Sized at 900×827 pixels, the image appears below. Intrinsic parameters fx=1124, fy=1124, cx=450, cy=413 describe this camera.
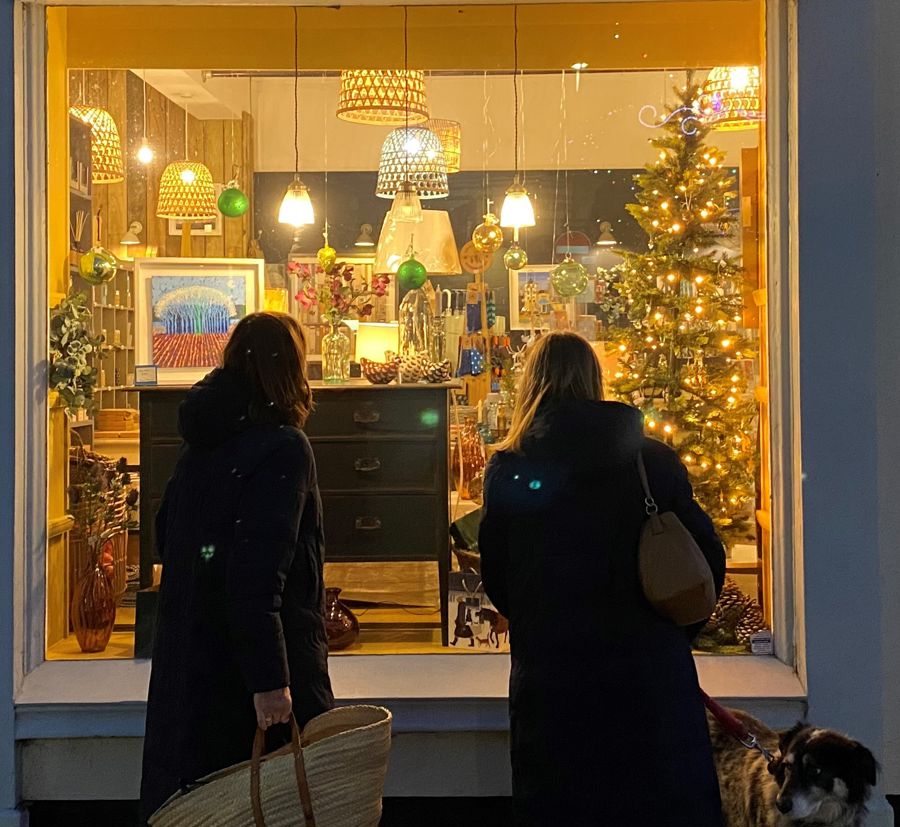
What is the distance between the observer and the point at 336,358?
16.8 ft

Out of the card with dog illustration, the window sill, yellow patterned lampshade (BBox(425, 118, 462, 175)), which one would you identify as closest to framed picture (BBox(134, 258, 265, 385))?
yellow patterned lampshade (BBox(425, 118, 462, 175))

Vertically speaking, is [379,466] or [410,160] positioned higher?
[410,160]

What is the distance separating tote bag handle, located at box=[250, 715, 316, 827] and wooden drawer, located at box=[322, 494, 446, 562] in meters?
2.14

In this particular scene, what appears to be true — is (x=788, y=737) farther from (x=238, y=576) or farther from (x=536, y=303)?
(x=536, y=303)

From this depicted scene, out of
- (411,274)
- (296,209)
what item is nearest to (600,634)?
(411,274)

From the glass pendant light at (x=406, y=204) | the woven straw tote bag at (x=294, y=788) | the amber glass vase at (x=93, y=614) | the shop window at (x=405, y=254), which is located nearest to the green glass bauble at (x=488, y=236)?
the shop window at (x=405, y=254)

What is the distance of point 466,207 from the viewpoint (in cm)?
600

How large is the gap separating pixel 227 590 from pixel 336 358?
257 centimetres

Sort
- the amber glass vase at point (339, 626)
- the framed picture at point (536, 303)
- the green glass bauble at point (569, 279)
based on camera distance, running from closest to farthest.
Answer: the amber glass vase at point (339, 626), the green glass bauble at point (569, 279), the framed picture at point (536, 303)

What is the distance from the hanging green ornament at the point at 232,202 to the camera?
546 centimetres

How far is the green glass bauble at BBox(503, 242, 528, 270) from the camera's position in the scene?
5.86 m

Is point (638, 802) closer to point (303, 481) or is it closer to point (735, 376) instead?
point (303, 481)

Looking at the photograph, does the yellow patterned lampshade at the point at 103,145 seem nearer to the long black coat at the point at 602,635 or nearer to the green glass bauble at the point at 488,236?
the green glass bauble at the point at 488,236

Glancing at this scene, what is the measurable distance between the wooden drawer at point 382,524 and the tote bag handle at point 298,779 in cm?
214
